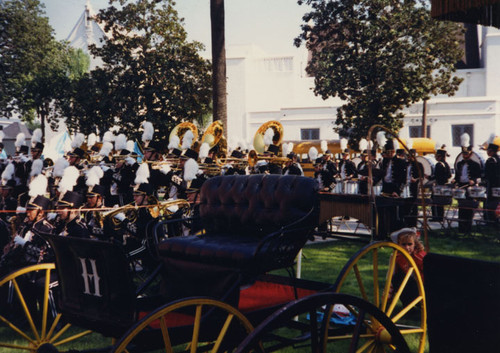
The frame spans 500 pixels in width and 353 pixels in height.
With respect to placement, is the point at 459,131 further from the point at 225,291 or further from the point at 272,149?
the point at 225,291

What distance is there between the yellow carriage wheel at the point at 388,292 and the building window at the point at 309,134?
20.7 meters

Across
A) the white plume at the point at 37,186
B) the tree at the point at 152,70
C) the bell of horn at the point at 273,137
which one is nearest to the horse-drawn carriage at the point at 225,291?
the white plume at the point at 37,186

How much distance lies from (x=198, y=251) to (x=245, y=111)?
24724 mm

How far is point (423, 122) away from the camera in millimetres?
25953

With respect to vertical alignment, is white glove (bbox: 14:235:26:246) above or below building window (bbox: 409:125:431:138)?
below

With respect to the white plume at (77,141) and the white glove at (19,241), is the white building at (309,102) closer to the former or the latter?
the white plume at (77,141)

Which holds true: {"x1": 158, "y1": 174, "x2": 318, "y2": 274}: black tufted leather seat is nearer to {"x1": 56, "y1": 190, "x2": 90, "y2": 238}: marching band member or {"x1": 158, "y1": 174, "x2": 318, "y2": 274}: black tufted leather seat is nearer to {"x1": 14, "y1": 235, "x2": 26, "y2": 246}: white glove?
{"x1": 56, "y1": 190, "x2": 90, "y2": 238}: marching band member

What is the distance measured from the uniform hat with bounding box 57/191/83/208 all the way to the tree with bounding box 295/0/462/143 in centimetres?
1278

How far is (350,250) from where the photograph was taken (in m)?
8.99

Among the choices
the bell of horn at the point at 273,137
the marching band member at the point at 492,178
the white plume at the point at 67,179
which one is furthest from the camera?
the bell of horn at the point at 273,137

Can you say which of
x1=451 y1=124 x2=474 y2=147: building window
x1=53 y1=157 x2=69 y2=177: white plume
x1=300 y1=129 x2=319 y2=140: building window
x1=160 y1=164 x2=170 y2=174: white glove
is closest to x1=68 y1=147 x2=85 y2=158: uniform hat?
x1=160 y1=164 x2=170 y2=174: white glove

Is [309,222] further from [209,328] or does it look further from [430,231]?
[430,231]

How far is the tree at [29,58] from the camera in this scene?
13.4 m

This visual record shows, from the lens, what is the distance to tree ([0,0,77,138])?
13414 mm
